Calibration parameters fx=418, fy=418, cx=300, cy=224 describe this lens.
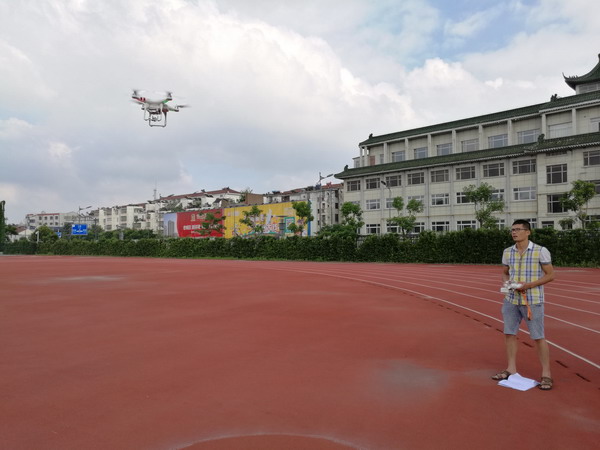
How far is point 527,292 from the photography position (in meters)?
4.20

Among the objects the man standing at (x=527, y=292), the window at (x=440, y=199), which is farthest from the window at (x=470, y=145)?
the man standing at (x=527, y=292)

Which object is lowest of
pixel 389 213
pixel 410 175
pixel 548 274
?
pixel 548 274

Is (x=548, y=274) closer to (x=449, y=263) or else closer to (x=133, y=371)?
(x=133, y=371)

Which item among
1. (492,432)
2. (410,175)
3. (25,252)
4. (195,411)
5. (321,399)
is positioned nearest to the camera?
(492,432)

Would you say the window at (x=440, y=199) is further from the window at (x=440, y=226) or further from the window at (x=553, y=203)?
the window at (x=553, y=203)

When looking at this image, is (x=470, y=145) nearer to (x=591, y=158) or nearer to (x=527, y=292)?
(x=591, y=158)

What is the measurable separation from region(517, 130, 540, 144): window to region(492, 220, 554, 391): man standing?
132 feet

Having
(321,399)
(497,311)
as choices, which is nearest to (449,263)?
(497,311)

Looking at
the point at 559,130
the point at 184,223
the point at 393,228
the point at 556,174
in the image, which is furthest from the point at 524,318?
the point at 184,223

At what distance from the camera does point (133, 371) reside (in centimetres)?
479

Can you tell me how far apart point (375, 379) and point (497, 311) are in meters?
5.35

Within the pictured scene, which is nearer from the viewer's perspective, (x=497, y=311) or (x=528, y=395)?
(x=528, y=395)

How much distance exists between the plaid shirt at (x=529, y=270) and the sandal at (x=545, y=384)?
798 mm

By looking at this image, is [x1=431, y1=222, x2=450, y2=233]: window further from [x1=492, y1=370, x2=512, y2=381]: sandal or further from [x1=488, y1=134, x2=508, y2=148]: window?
[x1=492, y1=370, x2=512, y2=381]: sandal
